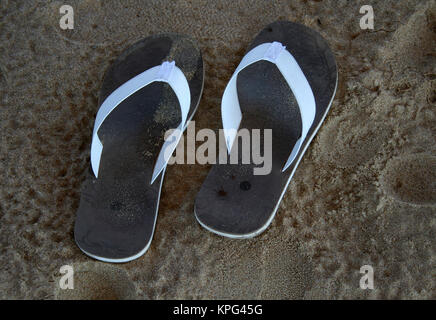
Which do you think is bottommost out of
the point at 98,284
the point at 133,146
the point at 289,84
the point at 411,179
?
the point at 98,284

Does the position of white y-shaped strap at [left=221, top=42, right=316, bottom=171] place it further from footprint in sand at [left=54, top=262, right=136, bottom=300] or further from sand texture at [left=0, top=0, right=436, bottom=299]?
footprint in sand at [left=54, top=262, right=136, bottom=300]

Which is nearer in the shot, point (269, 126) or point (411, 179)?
point (411, 179)

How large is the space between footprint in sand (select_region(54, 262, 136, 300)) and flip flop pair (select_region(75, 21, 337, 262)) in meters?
0.04

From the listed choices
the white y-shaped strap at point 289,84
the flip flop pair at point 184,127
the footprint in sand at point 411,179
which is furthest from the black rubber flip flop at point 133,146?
the footprint in sand at point 411,179

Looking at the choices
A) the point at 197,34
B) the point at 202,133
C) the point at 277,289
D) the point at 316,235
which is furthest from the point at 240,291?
the point at 197,34

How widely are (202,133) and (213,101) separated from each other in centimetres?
12

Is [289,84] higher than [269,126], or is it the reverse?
[289,84]

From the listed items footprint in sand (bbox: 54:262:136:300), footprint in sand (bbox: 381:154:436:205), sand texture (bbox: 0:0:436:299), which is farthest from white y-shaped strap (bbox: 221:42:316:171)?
footprint in sand (bbox: 54:262:136:300)

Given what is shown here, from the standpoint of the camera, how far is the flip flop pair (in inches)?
47.4

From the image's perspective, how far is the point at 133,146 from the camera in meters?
1.35

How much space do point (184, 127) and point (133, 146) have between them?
0.54 feet

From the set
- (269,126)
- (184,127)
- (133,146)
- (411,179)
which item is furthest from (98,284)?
(411,179)

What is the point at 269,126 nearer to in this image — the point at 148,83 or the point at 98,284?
the point at 148,83

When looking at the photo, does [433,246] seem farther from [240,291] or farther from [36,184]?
[36,184]
